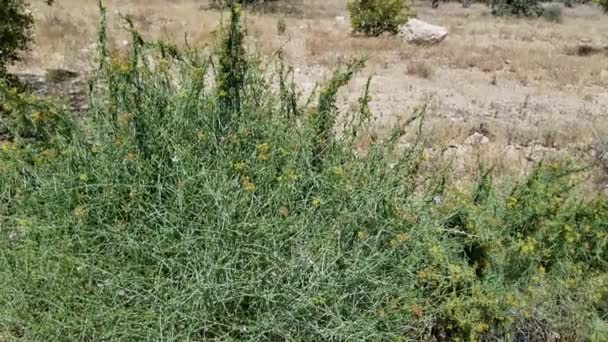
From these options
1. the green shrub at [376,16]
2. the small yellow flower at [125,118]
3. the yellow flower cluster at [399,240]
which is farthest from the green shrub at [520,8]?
the small yellow flower at [125,118]

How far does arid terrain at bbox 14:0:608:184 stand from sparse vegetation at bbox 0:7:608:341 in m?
1.94

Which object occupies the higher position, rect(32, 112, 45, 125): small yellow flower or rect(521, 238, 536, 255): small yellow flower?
rect(32, 112, 45, 125): small yellow flower

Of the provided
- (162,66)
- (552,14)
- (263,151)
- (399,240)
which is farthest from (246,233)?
(552,14)

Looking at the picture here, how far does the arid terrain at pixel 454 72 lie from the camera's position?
23.3ft

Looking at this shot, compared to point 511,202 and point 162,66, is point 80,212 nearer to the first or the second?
point 162,66

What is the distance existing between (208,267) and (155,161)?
0.53 meters

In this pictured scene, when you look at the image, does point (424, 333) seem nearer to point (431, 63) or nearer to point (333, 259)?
point (333, 259)

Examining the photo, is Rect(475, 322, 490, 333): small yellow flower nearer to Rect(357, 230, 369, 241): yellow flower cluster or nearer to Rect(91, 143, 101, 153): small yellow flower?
Rect(357, 230, 369, 241): yellow flower cluster

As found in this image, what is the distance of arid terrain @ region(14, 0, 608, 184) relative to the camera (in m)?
7.09

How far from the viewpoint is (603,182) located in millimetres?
5602

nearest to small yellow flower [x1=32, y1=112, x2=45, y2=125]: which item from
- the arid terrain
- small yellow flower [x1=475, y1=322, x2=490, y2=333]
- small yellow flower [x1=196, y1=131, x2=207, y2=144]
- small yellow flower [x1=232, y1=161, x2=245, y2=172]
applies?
small yellow flower [x1=196, y1=131, x2=207, y2=144]

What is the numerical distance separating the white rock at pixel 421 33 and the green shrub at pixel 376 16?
0.31 metres

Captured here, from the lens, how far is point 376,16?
15.1m

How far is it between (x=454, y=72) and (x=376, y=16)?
164 inches
